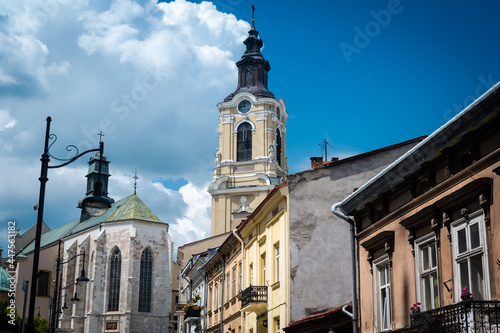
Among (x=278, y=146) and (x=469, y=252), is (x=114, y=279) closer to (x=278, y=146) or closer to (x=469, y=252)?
(x=278, y=146)

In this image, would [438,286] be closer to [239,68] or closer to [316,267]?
[316,267]

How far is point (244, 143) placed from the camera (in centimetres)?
6725

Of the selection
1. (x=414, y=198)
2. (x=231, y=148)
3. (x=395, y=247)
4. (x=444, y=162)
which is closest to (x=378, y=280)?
(x=395, y=247)

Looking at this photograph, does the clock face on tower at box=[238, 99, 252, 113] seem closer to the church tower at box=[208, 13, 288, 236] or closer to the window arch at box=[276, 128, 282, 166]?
the church tower at box=[208, 13, 288, 236]

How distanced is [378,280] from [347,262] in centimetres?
530

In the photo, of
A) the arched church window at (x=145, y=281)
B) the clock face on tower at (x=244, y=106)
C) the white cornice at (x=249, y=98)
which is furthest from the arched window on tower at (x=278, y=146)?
the arched church window at (x=145, y=281)

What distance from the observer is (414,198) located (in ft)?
42.4

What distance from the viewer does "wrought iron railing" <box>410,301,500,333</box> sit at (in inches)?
374

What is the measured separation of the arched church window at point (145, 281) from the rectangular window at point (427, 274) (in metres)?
52.7

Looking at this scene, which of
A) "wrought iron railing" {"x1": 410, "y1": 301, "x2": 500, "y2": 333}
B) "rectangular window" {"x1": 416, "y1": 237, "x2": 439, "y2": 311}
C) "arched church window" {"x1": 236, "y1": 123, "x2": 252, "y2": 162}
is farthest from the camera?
"arched church window" {"x1": 236, "y1": 123, "x2": 252, "y2": 162}

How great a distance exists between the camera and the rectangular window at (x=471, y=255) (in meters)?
10.5

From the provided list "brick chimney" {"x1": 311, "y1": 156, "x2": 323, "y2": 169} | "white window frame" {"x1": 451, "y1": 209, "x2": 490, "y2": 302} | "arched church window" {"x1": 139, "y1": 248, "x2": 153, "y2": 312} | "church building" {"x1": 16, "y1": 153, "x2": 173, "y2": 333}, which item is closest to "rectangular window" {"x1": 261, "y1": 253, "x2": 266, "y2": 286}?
"brick chimney" {"x1": 311, "y1": 156, "x2": 323, "y2": 169}

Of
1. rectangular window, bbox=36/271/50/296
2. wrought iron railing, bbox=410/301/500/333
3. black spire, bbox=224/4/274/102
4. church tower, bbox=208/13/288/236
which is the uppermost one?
black spire, bbox=224/4/274/102

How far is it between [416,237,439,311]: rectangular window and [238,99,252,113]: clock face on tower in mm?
56031
